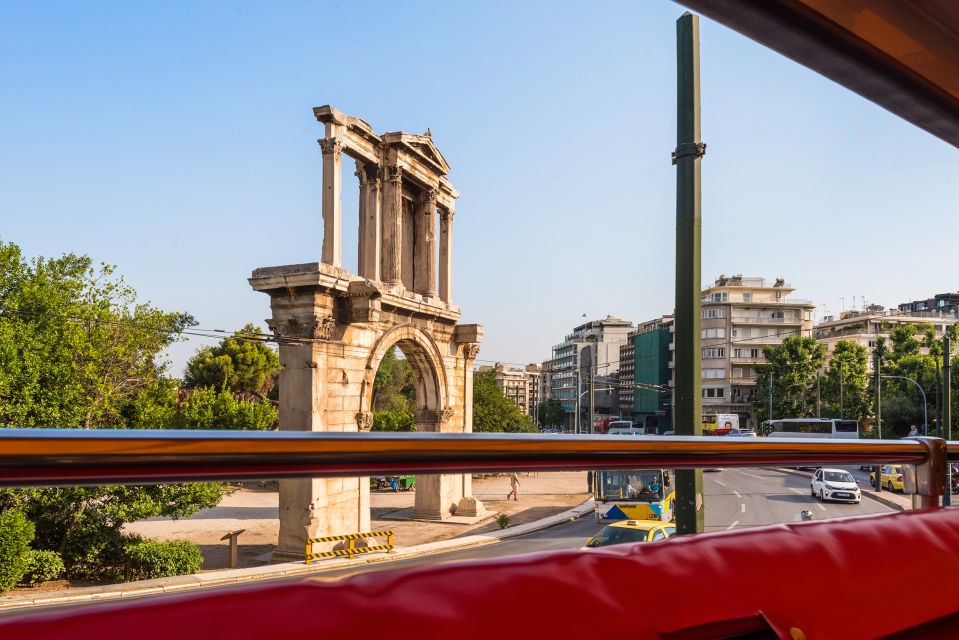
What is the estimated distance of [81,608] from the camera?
2.93 feet

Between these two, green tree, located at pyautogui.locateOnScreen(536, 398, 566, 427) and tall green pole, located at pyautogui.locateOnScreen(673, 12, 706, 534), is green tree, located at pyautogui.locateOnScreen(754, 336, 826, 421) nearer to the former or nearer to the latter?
green tree, located at pyautogui.locateOnScreen(536, 398, 566, 427)

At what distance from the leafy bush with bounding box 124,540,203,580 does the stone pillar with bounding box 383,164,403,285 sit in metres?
7.68

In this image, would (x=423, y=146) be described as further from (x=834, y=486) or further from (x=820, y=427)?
(x=820, y=427)

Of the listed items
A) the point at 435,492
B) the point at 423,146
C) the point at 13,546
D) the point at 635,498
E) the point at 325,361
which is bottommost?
the point at 435,492

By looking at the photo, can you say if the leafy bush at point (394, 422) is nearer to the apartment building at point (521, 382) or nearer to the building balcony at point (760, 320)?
the building balcony at point (760, 320)

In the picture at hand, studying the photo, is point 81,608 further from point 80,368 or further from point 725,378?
point 725,378

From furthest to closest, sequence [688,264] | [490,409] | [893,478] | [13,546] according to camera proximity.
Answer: [490,409] < [13,546] < [688,264] < [893,478]

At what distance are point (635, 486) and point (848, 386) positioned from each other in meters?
33.9

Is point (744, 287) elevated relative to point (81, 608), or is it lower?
A: elevated

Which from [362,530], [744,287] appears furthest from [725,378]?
[362,530]

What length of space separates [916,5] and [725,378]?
62.2 meters

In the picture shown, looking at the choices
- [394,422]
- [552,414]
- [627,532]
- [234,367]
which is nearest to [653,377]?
[552,414]

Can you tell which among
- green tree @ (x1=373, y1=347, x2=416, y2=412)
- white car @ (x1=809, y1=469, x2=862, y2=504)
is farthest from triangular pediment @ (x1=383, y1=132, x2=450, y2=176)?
green tree @ (x1=373, y1=347, x2=416, y2=412)

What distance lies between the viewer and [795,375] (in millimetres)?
45656
